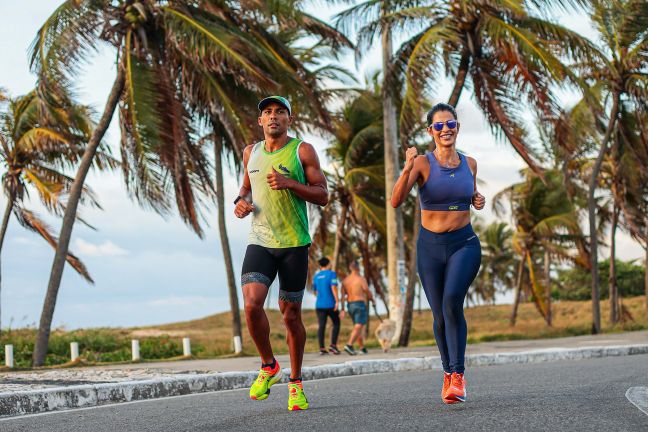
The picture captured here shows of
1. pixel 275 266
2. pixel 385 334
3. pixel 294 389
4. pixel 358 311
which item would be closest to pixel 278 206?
pixel 275 266

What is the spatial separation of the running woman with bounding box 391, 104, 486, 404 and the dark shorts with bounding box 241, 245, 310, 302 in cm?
81

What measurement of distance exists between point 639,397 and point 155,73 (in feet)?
43.3

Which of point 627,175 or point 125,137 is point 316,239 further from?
point 125,137

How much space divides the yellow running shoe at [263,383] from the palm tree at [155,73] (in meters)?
11.0

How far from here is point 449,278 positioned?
6262 mm

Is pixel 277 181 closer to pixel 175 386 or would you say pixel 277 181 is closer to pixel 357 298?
pixel 175 386

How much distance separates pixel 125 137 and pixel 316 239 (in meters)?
16.0

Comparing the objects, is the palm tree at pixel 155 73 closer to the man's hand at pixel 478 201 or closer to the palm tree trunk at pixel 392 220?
the palm tree trunk at pixel 392 220

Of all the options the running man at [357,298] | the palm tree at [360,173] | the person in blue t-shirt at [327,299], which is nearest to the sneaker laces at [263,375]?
the person in blue t-shirt at [327,299]

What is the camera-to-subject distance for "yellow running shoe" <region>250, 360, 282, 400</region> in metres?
5.98

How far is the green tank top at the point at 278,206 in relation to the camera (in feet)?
19.6

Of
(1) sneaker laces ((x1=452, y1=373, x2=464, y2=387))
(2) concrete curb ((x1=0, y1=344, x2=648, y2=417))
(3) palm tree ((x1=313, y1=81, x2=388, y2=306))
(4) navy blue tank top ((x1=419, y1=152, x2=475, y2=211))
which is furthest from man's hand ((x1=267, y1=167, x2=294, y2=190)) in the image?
(3) palm tree ((x1=313, y1=81, x2=388, y2=306))

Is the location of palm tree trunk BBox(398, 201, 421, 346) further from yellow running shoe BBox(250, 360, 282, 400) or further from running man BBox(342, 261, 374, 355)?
yellow running shoe BBox(250, 360, 282, 400)

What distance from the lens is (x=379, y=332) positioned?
16.1m
